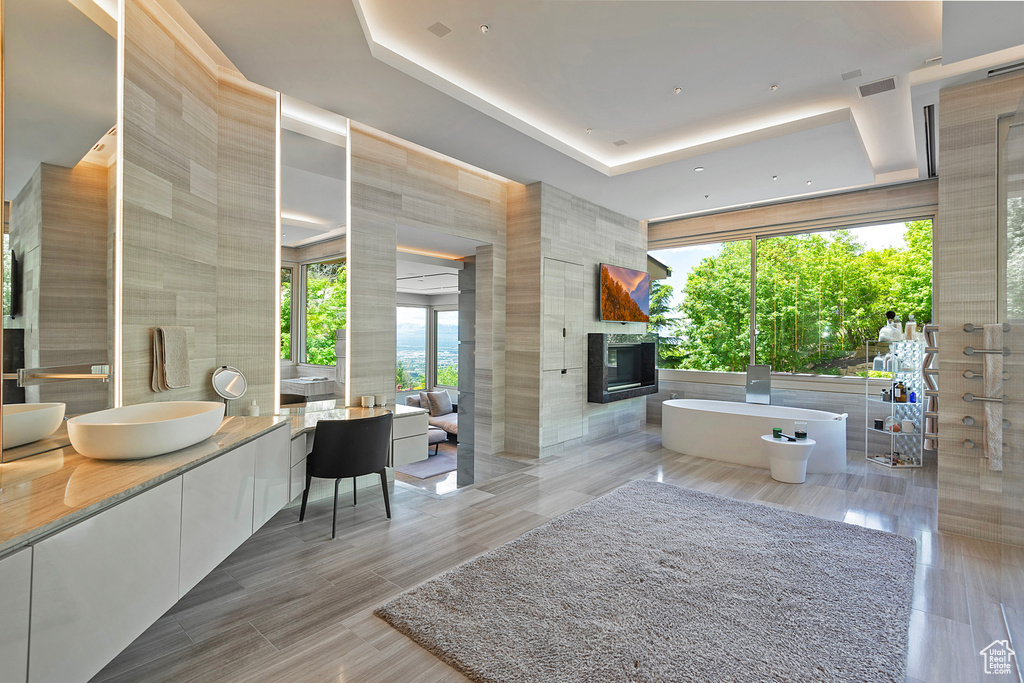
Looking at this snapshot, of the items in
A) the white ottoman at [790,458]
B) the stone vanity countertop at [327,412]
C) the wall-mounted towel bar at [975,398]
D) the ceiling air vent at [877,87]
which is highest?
the ceiling air vent at [877,87]

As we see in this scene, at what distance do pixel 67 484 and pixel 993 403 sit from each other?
186 inches

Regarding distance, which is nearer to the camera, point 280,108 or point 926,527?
point 926,527

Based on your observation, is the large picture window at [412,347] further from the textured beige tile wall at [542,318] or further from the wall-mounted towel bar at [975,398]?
the wall-mounted towel bar at [975,398]

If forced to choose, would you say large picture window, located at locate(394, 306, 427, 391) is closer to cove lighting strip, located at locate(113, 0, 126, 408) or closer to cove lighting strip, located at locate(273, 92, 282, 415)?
cove lighting strip, located at locate(273, 92, 282, 415)

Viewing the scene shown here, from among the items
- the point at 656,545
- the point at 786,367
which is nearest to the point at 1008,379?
the point at 656,545

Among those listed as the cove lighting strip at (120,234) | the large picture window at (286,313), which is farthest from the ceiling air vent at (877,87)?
the cove lighting strip at (120,234)

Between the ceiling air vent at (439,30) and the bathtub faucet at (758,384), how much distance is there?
5169 mm

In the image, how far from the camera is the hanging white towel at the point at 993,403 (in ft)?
9.62

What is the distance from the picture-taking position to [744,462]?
483 centimetres

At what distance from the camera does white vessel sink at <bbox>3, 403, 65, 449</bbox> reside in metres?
1.73

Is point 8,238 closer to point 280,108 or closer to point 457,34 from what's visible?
point 280,108

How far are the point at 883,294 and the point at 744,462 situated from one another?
263 centimetres

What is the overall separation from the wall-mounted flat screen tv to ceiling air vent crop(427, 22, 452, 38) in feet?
11.5

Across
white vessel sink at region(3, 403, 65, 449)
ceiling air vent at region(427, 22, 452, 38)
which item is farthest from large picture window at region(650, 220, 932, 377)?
white vessel sink at region(3, 403, 65, 449)
